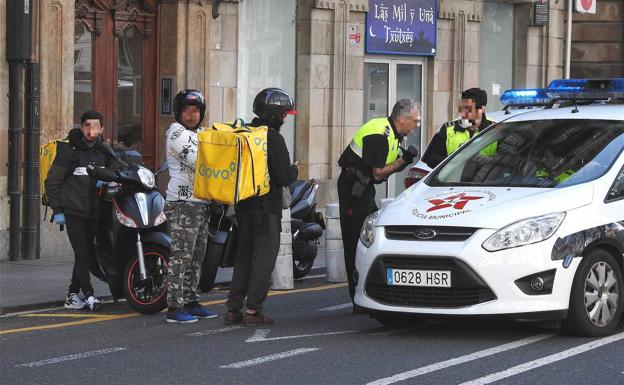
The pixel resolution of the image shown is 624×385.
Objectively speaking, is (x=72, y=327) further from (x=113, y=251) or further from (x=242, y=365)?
(x=242, y=365)

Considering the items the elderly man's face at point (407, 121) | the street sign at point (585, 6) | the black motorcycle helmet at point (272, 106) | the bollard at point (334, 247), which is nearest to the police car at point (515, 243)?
the elderly man's face at point (407, 121)

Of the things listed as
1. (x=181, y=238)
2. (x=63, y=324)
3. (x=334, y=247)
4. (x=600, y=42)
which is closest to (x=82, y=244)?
(x=63, y=324)

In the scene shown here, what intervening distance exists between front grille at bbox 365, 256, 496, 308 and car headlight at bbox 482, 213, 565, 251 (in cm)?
24

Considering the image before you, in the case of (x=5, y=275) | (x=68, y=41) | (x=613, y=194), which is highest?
(x=68, y=41)

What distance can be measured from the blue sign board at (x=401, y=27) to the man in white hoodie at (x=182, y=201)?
10642 mm

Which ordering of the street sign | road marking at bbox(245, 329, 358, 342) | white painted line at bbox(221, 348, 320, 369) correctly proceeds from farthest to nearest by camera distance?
the street sign → road marking at bbox(245, 329, 358, 342) → white painted line at bbox(221, 348, 320, 369)

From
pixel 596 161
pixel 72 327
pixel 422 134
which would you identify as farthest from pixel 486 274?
pixel 422 134

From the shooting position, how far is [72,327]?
34.7ft

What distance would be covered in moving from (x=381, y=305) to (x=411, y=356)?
80 centimetres

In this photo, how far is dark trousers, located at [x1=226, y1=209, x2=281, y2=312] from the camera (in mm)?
10227

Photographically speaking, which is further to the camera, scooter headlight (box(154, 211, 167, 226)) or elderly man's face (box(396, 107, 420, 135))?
scooter headlight (box(154, 211, 167, 226))

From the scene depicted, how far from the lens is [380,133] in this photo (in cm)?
1092

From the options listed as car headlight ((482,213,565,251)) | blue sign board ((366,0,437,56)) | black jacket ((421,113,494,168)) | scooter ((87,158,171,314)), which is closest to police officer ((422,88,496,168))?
black jacket ((421,113,494,168))

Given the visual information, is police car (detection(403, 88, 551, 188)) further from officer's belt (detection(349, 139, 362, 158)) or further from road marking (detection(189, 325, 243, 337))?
road marking (detection(189, 325, 243, 337))
